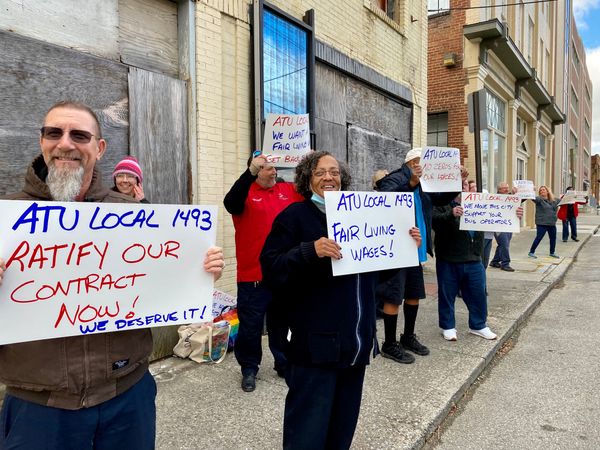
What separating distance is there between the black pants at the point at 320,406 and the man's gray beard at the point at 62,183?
126cm

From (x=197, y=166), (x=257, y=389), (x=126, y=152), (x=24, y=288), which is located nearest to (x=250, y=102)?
(x=197, y=166)

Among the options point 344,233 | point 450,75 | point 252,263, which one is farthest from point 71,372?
point 450,75

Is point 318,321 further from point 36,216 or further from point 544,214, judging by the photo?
point 544,214

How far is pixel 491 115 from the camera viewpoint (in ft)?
47.8

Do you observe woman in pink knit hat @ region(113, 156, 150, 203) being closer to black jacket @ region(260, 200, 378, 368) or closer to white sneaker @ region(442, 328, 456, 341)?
black jacket @ region(260, 200, 378, 368)

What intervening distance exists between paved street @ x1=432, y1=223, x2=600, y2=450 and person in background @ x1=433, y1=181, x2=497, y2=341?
531 mm

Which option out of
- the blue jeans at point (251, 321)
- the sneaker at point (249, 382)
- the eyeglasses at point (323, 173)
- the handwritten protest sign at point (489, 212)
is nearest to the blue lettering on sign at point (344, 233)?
the eyeglasses at point (323, 173)

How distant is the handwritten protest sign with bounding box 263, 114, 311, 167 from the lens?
3.66 meters

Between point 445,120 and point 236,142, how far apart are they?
1013 cm

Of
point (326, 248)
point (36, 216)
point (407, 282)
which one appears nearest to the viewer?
point (36, 216)

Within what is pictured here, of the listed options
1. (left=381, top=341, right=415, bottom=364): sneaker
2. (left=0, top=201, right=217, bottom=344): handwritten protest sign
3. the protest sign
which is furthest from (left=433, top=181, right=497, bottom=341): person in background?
(left=0, top=201, right=217, bottom=344): handwritten protest sign

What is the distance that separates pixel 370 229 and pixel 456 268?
283cm

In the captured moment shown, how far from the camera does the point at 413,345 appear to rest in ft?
14.8

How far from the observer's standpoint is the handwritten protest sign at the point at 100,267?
4.85ft
